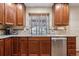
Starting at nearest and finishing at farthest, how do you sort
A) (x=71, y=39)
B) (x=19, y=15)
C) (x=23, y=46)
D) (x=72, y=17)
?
(x=71, y=39), (x=23, y=46), (x=19, y=15), (x=72, y=17)

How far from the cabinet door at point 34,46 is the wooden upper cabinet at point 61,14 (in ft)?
4.76

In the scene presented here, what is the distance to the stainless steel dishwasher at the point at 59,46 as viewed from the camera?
5.25 meters

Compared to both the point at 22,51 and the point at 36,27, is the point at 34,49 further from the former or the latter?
the point at 36,27

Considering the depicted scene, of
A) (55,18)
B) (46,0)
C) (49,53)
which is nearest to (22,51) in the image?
(49,53)

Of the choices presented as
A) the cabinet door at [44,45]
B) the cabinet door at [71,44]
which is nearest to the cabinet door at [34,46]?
the cabinet door at [44,45]

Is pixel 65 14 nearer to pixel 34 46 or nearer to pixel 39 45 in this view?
pixel 39 45

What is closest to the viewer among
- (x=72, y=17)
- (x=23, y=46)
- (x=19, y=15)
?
(x=23, y=46)

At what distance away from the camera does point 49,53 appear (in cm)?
527

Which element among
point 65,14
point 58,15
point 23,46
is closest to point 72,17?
point 65,14

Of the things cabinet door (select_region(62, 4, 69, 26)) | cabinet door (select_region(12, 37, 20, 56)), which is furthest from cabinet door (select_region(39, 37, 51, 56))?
cabinet door (select_region(62, 4, 69, 26))

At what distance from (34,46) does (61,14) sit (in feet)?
6.13

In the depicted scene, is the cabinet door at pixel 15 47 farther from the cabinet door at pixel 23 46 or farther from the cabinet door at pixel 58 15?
the cabinet door at pixel 58 15

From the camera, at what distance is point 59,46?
532 cm

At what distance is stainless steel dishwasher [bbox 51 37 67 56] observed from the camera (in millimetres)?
5246
